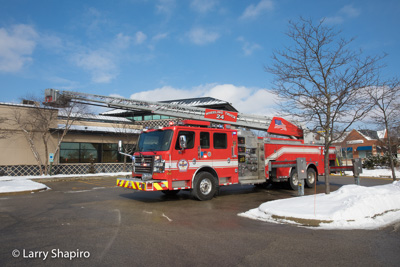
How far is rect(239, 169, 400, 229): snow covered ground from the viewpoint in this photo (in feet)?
22.0

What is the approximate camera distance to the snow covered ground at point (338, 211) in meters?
6.72

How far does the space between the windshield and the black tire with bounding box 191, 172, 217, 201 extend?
1641 mm

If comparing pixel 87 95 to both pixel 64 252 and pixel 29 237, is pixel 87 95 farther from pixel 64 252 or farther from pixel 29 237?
pixel 64 252

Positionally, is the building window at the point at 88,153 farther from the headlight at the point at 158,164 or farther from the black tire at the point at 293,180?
the black tire at the point at 293,180

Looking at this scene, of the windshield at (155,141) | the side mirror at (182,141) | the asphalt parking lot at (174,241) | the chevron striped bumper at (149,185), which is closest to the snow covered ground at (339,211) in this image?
the asphalt parking lot at (174,241)

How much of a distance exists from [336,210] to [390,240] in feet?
5.54

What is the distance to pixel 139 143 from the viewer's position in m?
11.0

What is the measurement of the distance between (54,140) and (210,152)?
18453mm

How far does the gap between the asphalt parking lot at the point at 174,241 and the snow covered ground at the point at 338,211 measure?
458 mm

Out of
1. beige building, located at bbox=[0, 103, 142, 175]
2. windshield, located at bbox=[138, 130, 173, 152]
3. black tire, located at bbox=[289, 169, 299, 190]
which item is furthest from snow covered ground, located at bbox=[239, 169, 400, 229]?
beige building, located at bbox=[0, 103, 142, 175]

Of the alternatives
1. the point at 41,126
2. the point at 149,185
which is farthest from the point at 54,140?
the point at 149,185

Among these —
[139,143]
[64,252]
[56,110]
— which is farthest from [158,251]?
[56,110]

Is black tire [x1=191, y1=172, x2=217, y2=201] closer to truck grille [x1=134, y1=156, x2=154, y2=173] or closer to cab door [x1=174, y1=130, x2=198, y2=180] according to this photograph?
cab door [x1=174, y1=130, x2=198, y2=180]

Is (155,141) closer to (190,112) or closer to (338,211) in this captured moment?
(190,112)
